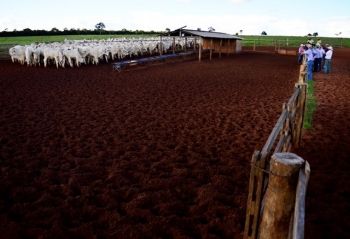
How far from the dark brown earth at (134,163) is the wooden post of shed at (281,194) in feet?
5.31

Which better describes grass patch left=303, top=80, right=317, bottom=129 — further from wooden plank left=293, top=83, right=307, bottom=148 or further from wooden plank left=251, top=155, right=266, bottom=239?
wooden plank left=251, top=155, right=266, bottom=239

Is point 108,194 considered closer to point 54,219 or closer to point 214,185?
point 54,219

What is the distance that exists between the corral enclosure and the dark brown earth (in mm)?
18

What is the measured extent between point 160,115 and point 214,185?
4.67m

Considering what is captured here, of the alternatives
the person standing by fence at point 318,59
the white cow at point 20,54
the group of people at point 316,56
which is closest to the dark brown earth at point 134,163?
the group of people at point 316,56

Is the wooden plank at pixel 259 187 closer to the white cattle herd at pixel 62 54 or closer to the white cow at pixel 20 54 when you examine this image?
the white cattle herd at pixel 62 54

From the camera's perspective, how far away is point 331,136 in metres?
7.93

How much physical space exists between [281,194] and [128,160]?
430cm

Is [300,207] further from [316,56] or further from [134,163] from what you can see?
[316,56]

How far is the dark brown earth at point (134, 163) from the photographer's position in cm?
441

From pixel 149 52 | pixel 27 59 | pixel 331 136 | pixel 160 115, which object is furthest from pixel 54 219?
pixel 149 52

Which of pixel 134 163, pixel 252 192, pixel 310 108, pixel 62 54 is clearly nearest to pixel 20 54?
pixel 62 54

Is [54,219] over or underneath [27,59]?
underneath

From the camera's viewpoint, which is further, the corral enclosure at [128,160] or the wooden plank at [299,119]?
the wooden plank at [299,119]
